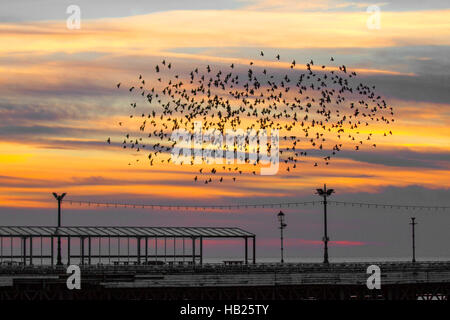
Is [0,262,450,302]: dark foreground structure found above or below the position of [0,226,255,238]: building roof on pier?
below

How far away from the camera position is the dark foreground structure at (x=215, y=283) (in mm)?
89688

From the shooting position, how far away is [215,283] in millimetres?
94625

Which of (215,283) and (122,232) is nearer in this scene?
(215,283)

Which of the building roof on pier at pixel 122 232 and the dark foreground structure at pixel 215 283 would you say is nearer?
the dark foreground structure at pixel 215 283

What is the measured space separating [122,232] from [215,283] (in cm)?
1602

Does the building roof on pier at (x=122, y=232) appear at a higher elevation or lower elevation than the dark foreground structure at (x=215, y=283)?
higher

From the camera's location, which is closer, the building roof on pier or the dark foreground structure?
the dark foreground structure

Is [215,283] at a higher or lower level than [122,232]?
lower

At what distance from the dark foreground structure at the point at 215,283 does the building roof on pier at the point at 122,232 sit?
20.2 feet

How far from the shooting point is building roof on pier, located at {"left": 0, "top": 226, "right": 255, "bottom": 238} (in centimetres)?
10414

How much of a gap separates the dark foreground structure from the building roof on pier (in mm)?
6144
